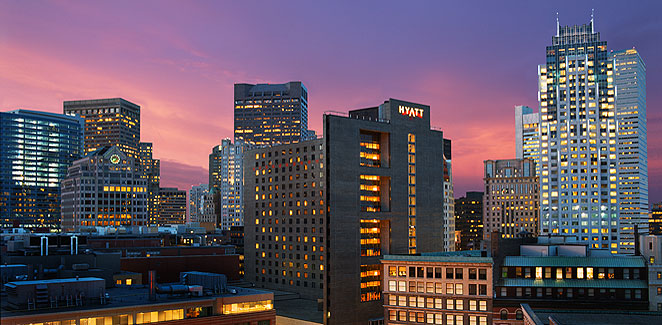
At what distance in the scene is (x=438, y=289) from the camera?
459ft

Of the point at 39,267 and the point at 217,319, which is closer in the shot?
the point at 217,319

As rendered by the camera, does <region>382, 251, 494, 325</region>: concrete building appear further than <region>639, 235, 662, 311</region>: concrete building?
Yes

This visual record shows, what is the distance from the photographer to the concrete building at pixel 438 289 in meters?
135

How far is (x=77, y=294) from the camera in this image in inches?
3959

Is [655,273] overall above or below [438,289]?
above

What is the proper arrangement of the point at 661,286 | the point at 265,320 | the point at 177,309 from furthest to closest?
the point at 661,286 → the point at 265,320 → the point at 177,309

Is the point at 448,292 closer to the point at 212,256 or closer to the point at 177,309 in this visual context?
the point at 177,309

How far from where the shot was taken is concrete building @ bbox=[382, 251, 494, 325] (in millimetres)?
135000

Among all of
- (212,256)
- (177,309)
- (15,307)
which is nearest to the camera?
(15,307)

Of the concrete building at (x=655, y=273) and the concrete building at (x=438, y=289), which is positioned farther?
the concrete building at (x=438, y=289)

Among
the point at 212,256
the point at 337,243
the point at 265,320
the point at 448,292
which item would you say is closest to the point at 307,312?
the point at 337,243

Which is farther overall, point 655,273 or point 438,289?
point 438,289

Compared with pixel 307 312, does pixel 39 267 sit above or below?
above

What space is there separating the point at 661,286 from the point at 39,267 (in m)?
127
